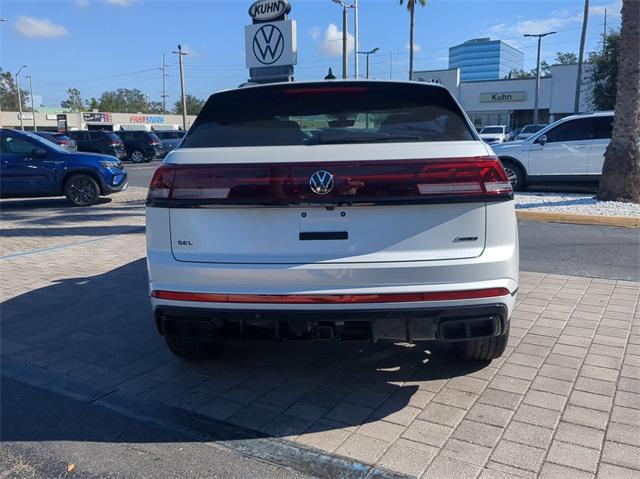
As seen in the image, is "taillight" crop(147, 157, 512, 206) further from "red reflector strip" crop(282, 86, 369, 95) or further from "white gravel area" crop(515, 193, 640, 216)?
"white gravel area" crop(515, 193, 640, 216)

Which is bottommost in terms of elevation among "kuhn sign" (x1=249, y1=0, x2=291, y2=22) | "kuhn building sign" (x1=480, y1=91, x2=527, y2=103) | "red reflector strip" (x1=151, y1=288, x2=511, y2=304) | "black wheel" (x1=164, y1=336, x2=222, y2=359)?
"black wheel" (x1=164, y1=336, x2=222, y2=359)

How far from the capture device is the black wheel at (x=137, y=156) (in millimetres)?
31797

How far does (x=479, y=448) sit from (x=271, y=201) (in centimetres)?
165

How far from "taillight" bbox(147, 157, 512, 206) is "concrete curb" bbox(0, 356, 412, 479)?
1.27 metres

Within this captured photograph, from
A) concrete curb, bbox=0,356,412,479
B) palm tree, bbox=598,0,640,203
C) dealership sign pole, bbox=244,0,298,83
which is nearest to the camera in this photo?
concrete curb, bbox=0,356,412,479

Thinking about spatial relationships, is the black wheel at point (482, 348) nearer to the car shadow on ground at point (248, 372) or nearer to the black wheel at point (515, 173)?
the car shadow on ground at point (248, 372)

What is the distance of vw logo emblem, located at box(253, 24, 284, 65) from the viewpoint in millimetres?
9617

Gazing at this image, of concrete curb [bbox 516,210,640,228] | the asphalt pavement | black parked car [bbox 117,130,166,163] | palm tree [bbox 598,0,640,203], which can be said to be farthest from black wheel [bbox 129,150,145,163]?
palm tree [bbox 598,0,640,203]

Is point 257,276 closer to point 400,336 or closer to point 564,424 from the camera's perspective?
point 400,336

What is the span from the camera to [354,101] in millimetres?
3557

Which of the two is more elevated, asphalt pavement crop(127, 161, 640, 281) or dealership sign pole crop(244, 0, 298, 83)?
dealership sign pole crop(244, 0, 298, 83)

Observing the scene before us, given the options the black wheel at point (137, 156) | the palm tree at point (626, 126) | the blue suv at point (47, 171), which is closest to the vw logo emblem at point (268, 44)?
the blue suv at point (47, 171)

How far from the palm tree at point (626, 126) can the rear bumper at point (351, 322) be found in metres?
8.64

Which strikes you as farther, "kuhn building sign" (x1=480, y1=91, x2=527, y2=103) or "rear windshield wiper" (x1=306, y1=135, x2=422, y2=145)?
"kuhn building sign" (x1=480, y1=91, x2=527, y2=103)
